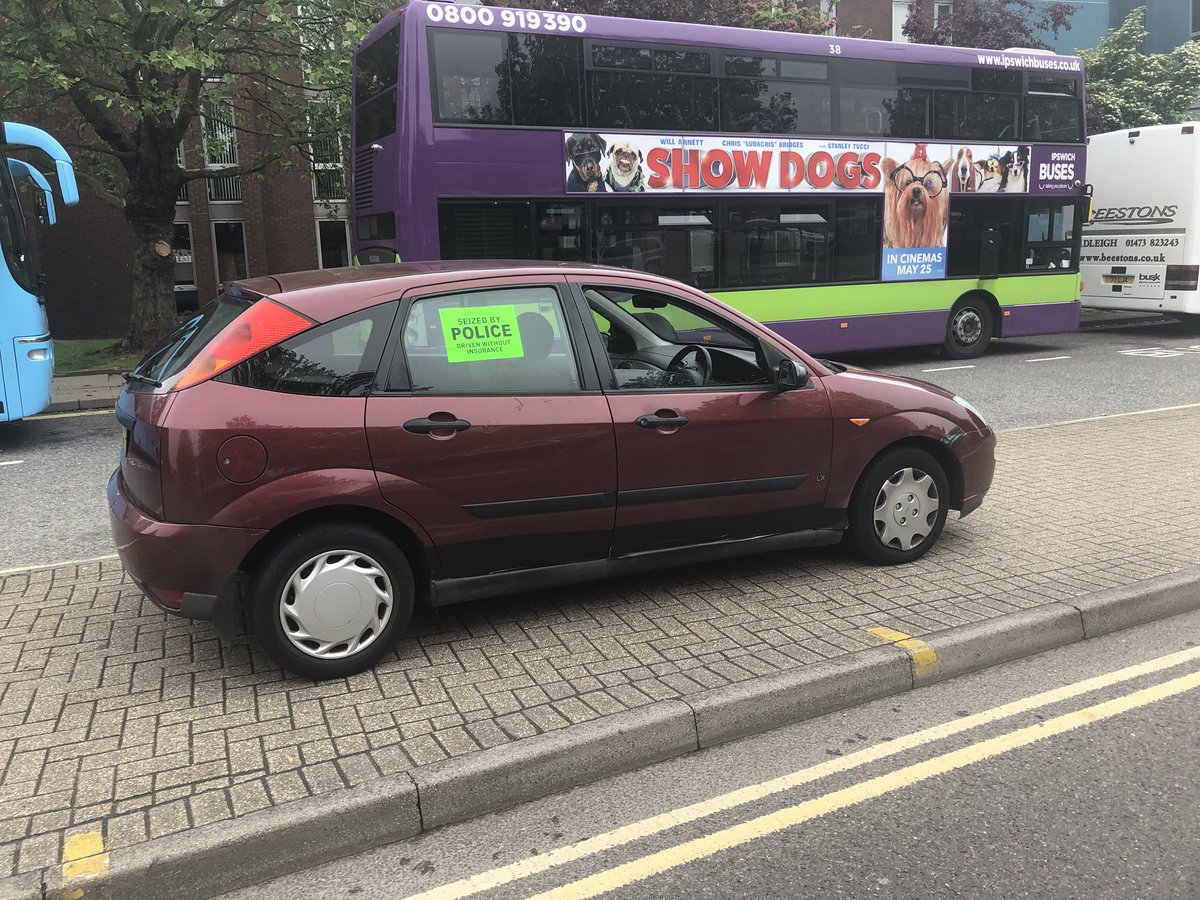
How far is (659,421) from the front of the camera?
4.25m

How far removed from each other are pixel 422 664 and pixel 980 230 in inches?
489

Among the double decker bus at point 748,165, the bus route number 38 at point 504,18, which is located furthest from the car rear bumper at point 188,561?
the bus route number 38 at point 504,18

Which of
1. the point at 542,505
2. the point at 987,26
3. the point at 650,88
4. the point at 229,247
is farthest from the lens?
the point at 987,26

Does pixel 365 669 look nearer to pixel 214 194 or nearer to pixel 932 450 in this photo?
pixel 932 450

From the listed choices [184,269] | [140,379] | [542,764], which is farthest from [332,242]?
[542,764]

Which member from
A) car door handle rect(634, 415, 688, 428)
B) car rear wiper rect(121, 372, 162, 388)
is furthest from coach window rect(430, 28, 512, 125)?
car door handle rect(634, 415, 688, 428)

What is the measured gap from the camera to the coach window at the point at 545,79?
33.4 feet

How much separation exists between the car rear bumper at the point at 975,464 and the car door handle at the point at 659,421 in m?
1.75

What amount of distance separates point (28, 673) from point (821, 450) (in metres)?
3.67

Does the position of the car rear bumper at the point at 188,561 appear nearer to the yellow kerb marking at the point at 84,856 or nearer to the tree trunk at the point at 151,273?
the yellow kerb marking at the point at 84,856

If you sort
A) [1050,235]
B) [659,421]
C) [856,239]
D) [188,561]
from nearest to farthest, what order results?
[188,561]
[659,421]
[856,239]
[1050,235]

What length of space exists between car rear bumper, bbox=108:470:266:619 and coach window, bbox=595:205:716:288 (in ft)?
26.2

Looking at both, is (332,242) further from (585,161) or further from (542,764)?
(542,764)

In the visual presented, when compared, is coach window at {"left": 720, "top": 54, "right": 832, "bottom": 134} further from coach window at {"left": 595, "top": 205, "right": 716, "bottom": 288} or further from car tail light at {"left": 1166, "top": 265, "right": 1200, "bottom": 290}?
car tail light at {"left": 1166, "top": 265, "right": 1200, "bottom": 290}
